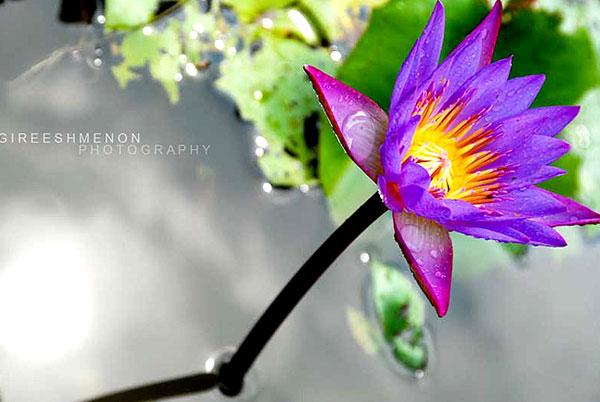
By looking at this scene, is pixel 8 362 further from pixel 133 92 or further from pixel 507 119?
pixel 507 119

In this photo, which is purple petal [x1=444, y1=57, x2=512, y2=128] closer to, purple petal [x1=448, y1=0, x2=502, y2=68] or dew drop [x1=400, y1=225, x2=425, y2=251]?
purple petal [x1=448, y1=0, x2=502, y2=68]

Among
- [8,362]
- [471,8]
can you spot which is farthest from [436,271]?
[8,362]

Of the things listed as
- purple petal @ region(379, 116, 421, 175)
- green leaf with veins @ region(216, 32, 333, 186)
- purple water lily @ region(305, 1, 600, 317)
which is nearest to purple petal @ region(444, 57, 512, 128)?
purple water lily @ region(305, 1, 600, 317)

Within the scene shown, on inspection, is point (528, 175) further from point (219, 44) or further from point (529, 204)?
point (219, 44)

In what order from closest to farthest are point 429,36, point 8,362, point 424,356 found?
point 429,36
point 8,362
point 424,356

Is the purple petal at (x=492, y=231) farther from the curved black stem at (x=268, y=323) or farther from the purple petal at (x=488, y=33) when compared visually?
the purple petal at (x=488, y=33)

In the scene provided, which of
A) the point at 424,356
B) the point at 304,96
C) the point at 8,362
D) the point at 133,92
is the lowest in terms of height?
the point at 8,362
